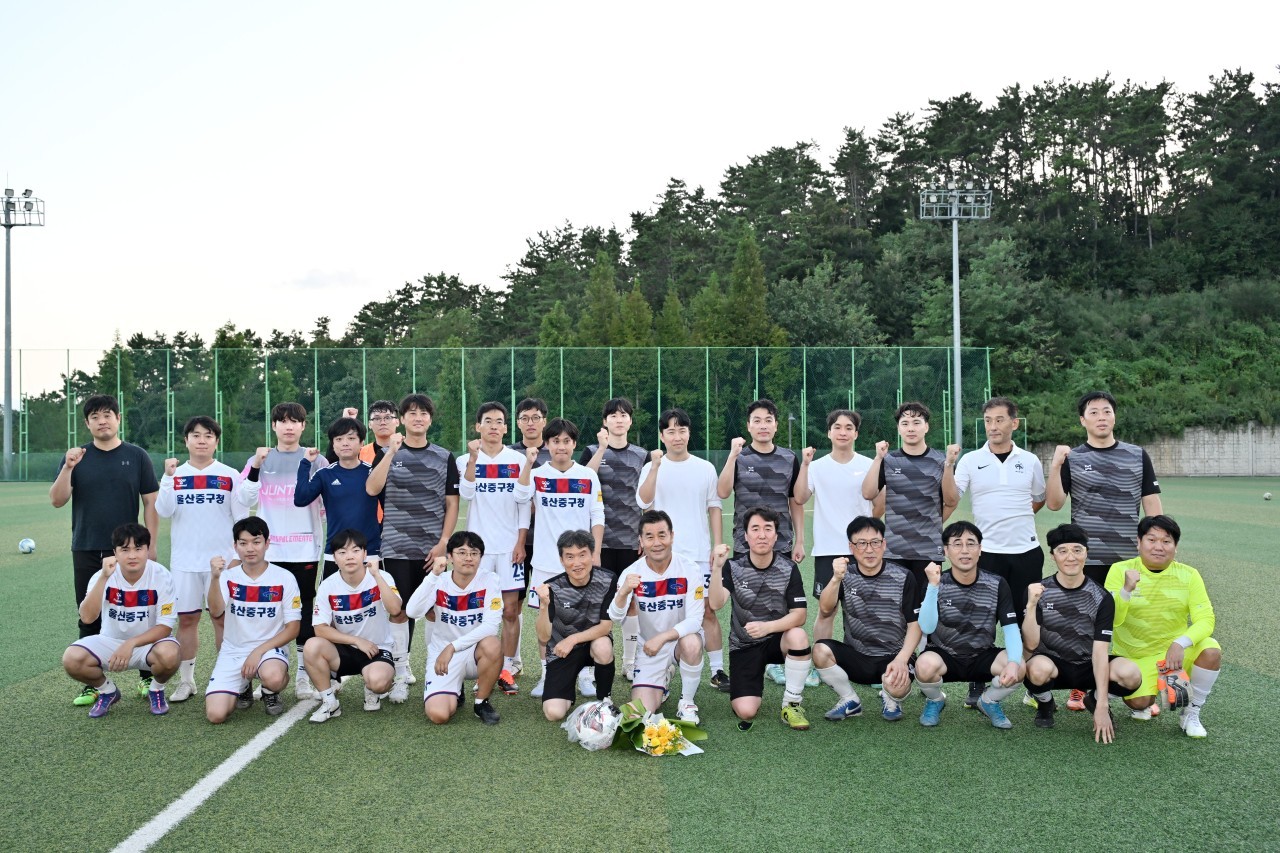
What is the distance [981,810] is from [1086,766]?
32.8 inches

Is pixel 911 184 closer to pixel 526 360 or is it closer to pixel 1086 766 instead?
pixel 526 360

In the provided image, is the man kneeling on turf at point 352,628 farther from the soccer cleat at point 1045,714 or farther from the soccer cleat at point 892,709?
the soccer cleat at point 1045,714

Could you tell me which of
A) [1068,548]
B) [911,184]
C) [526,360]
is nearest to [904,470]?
[1068,548]

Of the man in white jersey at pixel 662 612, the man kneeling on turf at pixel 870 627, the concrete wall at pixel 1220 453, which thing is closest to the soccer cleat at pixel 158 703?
the man in white jersey at pixel 662 612

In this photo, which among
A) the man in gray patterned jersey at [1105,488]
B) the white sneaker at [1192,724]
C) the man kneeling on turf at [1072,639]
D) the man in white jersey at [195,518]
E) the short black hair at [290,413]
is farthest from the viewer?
the short black hair at [290,413]

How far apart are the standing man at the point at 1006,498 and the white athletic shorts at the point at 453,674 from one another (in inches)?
117

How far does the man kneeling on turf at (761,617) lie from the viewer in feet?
16.9

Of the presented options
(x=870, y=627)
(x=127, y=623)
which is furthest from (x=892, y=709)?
(x=127, y=623)

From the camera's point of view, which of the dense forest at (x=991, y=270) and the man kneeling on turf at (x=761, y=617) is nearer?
the man kneeling on turf at (x=761, y=617)

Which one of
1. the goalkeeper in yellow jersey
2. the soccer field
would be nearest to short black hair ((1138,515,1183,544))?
the goalkeeper in yellow jersey

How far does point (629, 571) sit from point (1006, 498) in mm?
2300

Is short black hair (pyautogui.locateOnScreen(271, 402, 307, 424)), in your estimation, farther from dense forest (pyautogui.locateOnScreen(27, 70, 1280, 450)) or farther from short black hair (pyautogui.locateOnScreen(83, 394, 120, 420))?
dense forest (pyautogui.locateOnScreen(27, 70, 1280, 450))

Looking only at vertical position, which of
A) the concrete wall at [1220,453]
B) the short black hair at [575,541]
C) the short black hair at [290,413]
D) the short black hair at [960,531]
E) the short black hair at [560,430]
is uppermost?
the short black hair at [290,413]

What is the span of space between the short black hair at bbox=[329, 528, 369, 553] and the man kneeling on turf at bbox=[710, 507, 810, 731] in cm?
195
